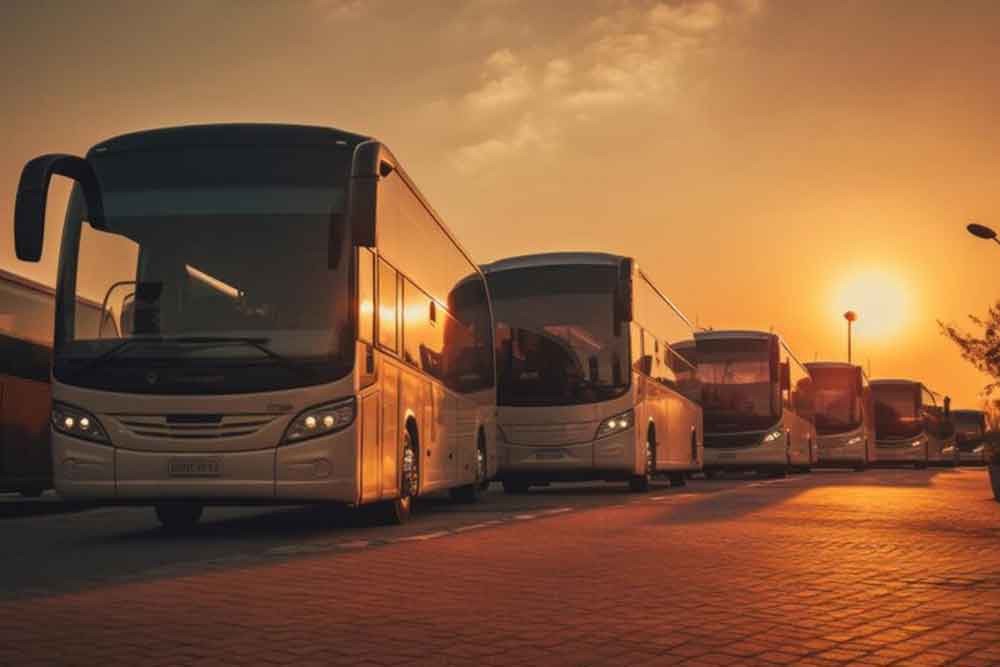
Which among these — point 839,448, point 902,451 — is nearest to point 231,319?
point 839,448

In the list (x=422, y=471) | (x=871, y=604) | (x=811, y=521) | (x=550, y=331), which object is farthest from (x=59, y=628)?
(x=550, y=331)

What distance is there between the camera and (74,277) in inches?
524

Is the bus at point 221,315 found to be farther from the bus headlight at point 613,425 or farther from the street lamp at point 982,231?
the street lamp at point 982,231

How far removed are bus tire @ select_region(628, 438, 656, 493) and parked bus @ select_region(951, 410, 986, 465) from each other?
60831 millimetres

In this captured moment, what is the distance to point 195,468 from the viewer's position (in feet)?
42.1

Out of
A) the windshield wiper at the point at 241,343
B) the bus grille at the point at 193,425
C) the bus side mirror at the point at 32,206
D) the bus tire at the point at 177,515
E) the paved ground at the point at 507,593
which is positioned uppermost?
the bus side mirror at the point at 32,206

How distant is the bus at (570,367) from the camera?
2434 centimetres

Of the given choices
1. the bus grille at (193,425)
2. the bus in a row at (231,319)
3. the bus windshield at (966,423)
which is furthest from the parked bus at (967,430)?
the bus grille at (193,425)

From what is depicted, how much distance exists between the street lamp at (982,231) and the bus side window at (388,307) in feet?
114

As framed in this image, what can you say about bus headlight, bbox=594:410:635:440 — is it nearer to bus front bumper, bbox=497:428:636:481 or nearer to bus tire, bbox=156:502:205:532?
bus front bumper, bbox=497:428:636:481

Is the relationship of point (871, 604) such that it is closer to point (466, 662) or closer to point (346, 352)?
point (466, 662)

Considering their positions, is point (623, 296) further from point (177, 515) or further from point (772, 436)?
point (772, 436)

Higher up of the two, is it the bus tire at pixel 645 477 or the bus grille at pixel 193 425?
the bus grille at pixel 193 425

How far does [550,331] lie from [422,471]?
8.84 m
